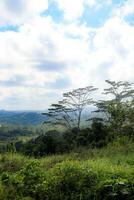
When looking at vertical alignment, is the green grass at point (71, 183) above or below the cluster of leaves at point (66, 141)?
below

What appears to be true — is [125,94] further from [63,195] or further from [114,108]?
[63,195]

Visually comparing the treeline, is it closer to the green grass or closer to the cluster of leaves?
the cluster of leaves

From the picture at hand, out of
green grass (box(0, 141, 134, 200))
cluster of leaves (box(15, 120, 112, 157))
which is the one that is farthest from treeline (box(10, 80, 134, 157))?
green grass (box(0, 141, 134, 200))

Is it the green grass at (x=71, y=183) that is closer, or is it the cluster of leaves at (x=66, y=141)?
the green grass at (x=71, y=183)

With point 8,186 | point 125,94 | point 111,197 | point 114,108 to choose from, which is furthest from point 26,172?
point 125,94

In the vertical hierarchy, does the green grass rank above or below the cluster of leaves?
below

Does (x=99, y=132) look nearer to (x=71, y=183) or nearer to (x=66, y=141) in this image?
(x=66, y=141)

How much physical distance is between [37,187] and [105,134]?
20172 millimetres

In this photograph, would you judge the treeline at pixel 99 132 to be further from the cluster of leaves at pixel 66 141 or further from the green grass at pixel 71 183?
the green grass at pixel 71 183

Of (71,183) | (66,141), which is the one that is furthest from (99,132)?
(71,183)

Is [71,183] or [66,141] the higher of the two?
[66,141]

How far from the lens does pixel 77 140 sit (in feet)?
94.1

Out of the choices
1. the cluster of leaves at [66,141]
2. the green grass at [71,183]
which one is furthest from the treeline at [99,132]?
the green grass at [71,183]

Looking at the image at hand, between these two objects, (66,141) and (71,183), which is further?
(66,141)
